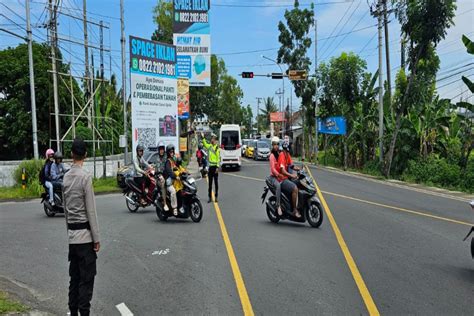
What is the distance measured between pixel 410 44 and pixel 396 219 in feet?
44.6

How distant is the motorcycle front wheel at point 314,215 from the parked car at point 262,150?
1307 inches

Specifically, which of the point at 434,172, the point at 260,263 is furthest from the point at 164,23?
the point at 260,263

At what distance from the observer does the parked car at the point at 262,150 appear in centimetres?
4303

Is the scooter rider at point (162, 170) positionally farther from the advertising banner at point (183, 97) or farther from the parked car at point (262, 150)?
the parked car at point (262, 150)

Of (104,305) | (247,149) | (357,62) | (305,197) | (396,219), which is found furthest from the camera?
(247,149)

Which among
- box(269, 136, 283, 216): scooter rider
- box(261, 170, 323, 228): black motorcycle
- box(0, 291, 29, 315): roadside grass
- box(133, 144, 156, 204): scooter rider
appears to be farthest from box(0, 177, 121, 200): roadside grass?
box(0, 291, 29, 315): roadside grass

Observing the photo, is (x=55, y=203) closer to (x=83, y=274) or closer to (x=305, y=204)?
(x=305, y=204)

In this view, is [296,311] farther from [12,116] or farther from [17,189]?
[12,116]

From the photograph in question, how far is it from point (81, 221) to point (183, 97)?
26.7 meters

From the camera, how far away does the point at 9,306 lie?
4906 mm

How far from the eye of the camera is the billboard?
2942cm

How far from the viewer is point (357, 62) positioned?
3012cm

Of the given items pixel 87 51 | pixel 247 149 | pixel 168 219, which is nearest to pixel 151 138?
pixel 87 51

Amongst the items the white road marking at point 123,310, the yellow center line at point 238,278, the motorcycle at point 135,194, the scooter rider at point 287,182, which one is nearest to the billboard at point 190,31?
the motorcycle at point 135,194
